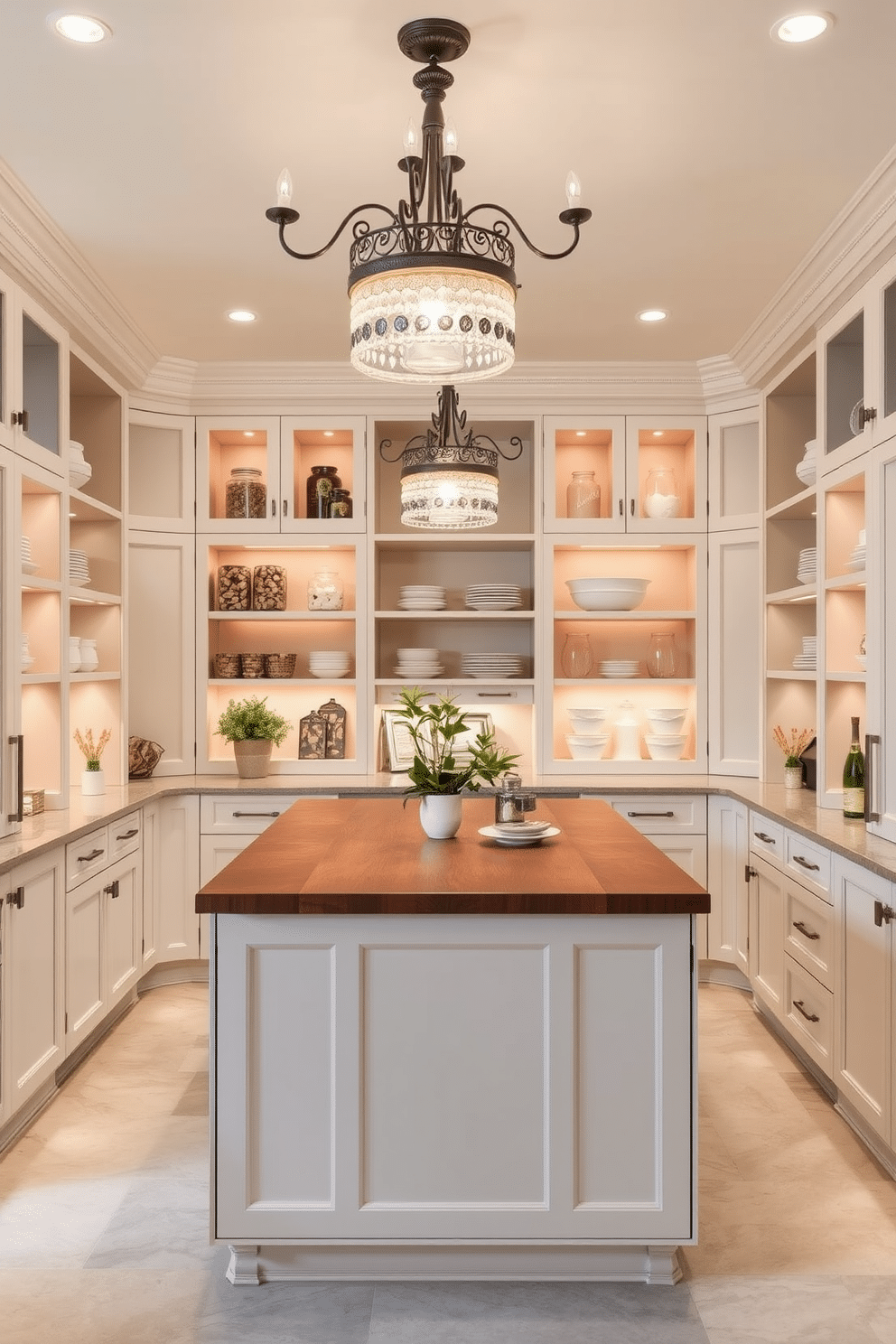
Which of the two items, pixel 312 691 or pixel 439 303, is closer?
pixel 439 303

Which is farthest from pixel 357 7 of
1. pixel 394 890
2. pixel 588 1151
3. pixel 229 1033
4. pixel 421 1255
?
pixel 421 1255

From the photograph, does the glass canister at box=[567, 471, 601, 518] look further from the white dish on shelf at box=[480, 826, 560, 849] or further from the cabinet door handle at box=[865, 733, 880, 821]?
the white dish on shelf at box=[480, 826, 560, 849]

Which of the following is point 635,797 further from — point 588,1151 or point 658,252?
point 588,1151

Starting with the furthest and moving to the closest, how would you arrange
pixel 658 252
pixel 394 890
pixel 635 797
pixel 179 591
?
1. pixel 179 591
2. pixel 635 797
3. pixel 658 252
4. pixel 394 890

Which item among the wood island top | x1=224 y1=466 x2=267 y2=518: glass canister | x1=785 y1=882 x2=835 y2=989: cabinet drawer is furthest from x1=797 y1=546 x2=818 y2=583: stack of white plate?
x1=224 y1=466 x2=267 y2=518: glass canister

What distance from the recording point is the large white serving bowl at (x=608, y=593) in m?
5.07

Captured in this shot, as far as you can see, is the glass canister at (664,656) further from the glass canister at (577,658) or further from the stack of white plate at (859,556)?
the stack of white plate at (859,556)

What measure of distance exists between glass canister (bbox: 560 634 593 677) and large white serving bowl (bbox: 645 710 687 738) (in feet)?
1.25

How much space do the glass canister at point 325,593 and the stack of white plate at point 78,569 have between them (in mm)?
1190

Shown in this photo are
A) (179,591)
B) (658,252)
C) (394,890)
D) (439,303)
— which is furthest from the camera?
(179,591)

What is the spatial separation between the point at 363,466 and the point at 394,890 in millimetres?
3170

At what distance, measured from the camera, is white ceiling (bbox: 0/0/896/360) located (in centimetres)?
243

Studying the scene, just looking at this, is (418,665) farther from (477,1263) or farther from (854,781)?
(477,1263)

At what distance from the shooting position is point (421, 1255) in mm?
2373
